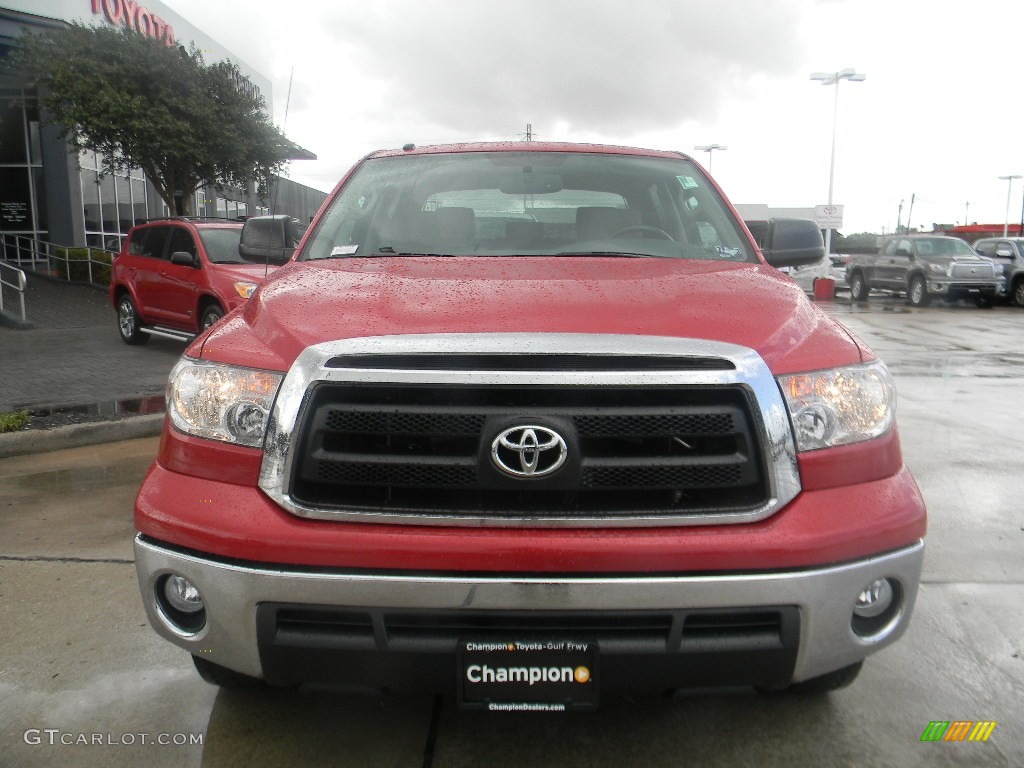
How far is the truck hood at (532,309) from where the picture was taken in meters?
2.12

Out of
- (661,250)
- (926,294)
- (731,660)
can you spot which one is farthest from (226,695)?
(926,294)

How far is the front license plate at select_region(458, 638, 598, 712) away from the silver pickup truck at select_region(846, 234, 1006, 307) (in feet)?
72.8

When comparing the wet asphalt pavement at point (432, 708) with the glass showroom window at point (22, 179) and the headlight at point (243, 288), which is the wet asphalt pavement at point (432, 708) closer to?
the headlight at point (243, 288)

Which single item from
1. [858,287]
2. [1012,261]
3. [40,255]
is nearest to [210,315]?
[40,255]

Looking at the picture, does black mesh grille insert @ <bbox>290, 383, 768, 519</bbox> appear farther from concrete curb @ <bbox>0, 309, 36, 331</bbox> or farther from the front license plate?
concrete curb @ <bbox>0, 309, 36, 331</bbox>

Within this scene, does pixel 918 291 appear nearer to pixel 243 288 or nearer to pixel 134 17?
pixel 243 288

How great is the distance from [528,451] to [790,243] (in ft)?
7.44

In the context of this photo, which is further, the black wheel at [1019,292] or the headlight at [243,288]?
the black wheel at [1019,292]

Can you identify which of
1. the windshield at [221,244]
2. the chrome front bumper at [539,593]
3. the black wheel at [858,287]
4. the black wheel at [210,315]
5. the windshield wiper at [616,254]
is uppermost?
the windshield wiper at [616,254]

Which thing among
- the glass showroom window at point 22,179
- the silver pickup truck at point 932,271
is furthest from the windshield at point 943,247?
the glass showroom window at point 22,179

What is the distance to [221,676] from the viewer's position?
2.42 m

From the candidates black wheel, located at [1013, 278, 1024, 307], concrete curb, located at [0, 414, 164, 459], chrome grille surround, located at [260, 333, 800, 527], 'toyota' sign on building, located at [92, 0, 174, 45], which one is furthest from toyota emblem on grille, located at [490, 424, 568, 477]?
black wheel, located at [1013, 278, 1024, 307]

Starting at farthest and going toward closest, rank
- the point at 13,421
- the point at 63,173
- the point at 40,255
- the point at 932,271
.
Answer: the point at 63,173
the point at 40,255
the point at 932,271
the point at 13,421

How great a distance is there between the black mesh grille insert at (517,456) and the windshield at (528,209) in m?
1.16
